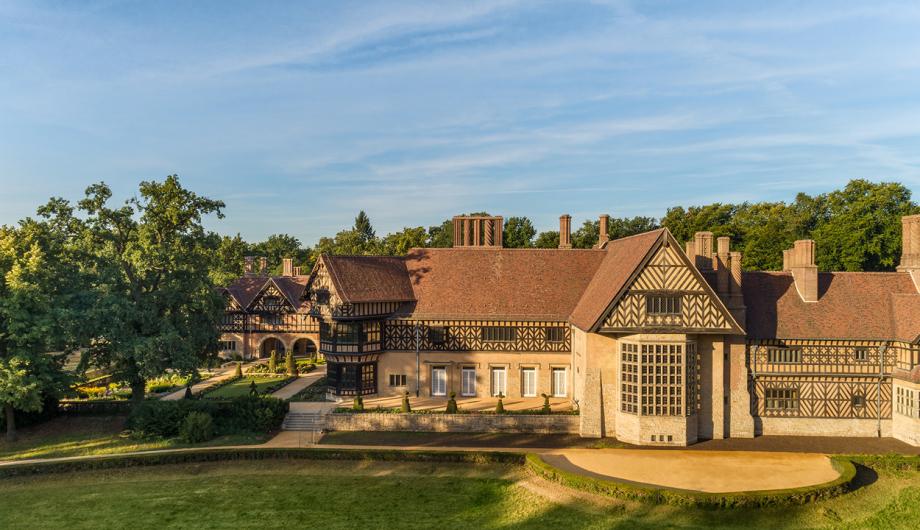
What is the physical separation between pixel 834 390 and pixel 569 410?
535 inches

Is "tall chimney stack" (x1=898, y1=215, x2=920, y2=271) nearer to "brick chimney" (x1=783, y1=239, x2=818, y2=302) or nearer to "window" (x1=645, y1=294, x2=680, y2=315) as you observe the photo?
"brick chimney" (x1=783, y1=239, x2=818, y2=302)

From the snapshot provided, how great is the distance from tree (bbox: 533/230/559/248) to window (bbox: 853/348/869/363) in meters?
46.4

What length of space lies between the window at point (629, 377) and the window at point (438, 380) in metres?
12.4

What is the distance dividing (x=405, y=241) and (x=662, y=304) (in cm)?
4850

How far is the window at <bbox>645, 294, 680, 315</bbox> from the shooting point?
96.7ft

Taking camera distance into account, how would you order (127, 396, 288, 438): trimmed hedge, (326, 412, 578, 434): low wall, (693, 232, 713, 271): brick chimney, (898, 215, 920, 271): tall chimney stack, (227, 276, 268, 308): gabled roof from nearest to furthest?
(326, 412, 578, 434): low wall → (127, 396, 288, 438): trimmed hedge → (898, 215, 920, 271): tall chimney stack → (693, 232, 713, 271): brick chimney → (227, 276, 268, 308): gabled roof

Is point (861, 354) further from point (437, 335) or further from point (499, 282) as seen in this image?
point (437, 335)

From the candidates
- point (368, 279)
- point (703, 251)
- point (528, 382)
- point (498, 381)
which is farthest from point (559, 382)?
point (368, 279)

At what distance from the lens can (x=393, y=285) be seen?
131ft

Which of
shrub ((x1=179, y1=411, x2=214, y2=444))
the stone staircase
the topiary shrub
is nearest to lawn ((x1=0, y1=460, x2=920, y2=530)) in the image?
shrub ((x1=179, y1=411, x2=214, y2=444))

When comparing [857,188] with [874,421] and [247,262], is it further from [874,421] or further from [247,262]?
[247,262]

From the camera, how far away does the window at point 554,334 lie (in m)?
37.9

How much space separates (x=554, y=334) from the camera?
125 feet

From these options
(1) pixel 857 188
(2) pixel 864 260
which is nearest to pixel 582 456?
(2) pixel 864 260
